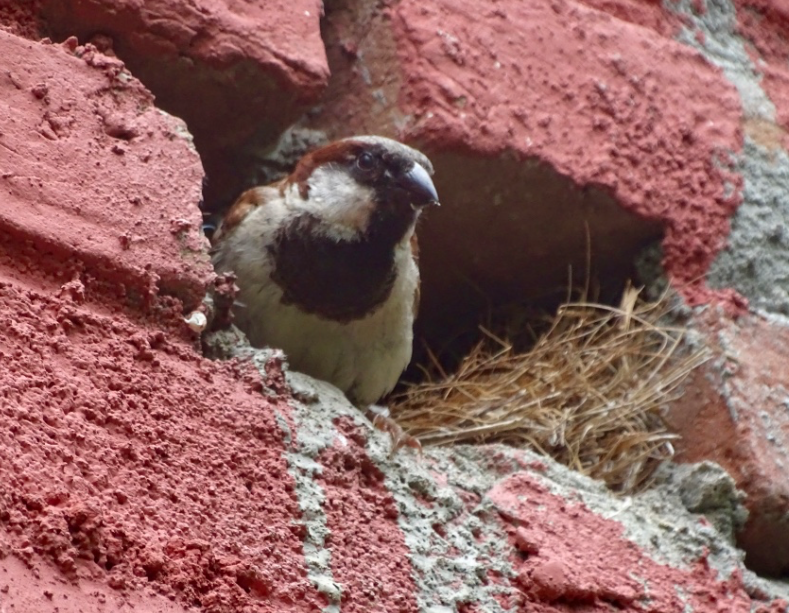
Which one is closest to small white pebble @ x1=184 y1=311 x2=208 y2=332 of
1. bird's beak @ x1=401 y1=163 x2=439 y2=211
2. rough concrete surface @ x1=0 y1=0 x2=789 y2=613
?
rough concrete surface @ x1=0 y1=0 x2=789 y2=613

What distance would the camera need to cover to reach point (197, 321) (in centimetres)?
114

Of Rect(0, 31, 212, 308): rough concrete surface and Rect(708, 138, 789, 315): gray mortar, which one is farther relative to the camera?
Rect(708, 138, 789, 315): gray mortar

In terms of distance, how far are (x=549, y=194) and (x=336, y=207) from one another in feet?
1.08

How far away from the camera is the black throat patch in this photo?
1671 millimetres

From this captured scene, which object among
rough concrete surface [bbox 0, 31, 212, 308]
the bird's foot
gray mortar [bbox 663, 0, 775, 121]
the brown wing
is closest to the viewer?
rough concrete surface [bbox 0, 31, 212, 308]

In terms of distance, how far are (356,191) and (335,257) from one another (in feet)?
0.39

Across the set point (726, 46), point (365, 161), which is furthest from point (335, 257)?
point (726, 46)

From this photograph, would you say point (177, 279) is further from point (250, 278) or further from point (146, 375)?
point (250, 278)

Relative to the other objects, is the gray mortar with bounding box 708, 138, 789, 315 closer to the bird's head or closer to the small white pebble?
the bird's head

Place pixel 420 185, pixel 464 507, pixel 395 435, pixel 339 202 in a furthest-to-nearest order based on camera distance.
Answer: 1. pixel 339 202
2. pixel 420 185
3. pixel 395 435
4. pixel 464 507

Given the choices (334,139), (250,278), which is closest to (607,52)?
(334,139)

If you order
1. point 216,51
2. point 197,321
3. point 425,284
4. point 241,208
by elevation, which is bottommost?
point 425,284

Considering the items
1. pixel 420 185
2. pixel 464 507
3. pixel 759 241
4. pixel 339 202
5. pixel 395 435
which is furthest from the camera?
pixel 759 241

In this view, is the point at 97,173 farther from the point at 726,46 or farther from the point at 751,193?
the point at 726,46
